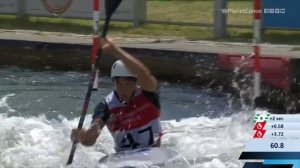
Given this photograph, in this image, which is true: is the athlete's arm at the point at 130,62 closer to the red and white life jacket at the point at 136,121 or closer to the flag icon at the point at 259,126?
the red and white life jacket at the point at 136,121

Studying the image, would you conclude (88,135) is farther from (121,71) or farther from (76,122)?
(76,122)

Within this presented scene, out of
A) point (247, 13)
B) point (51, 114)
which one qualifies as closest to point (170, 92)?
point (51, 114)

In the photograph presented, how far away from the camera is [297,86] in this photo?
9.65 metres

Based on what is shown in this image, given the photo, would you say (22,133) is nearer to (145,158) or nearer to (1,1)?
(145,158)

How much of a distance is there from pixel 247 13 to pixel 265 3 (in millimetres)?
2243

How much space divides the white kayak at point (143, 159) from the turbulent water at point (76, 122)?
442mm

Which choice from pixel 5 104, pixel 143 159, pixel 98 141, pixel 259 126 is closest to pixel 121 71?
pixel 143 159

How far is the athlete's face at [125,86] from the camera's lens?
5.23 m

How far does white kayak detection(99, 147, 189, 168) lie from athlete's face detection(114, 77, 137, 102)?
425mm

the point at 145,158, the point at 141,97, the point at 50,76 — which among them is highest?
the point at 141,97
